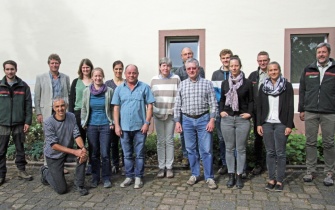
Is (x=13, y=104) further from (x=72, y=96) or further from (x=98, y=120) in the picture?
(x=98, y=120)

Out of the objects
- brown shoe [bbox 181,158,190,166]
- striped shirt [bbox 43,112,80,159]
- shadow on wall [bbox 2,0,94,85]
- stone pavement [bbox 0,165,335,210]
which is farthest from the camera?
shadow on wall [bbox 2,0,94,85]

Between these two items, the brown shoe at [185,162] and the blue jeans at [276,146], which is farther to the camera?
the brown shoe at [185,162]

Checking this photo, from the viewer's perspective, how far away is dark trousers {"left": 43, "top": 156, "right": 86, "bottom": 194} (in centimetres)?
453

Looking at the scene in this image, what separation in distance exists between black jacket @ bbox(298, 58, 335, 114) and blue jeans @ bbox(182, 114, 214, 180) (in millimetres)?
1562

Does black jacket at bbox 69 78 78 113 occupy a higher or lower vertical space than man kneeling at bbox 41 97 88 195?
higher

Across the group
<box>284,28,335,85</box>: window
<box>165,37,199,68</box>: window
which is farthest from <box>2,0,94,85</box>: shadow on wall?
<box>284,28,335,85</box>: window

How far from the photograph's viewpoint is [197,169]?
15.9ft

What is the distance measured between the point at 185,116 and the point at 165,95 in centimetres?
52

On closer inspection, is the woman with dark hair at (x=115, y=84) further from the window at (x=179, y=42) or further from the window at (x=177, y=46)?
the window at (x=177, y=46)

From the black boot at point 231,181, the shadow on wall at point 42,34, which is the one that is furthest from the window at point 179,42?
the black boot at point 231,181

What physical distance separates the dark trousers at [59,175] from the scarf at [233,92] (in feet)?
7.55

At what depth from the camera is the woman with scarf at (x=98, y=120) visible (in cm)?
468

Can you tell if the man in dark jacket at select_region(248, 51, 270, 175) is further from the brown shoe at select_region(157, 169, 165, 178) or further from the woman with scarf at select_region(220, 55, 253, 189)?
the brown shoe at select_region(157, 169, 165, 178)

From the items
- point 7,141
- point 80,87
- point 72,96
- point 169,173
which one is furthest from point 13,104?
point 169,173
